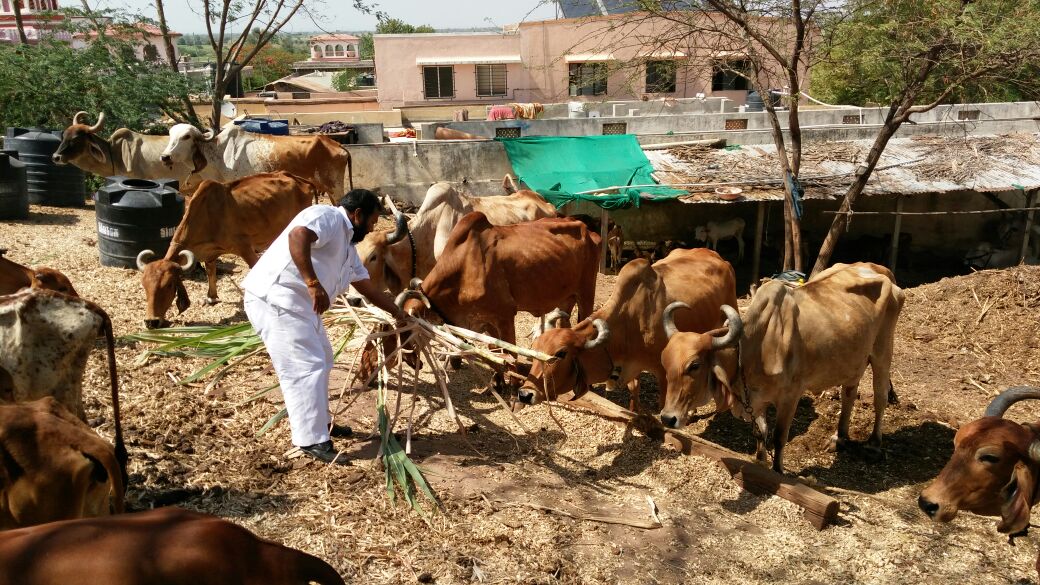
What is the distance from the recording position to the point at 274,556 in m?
3.34

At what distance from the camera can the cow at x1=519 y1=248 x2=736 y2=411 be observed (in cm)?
666

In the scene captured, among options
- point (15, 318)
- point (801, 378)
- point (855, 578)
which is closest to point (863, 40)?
point (801, 378)

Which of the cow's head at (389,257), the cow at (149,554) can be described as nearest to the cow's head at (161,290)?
the cow's head at (389,257)

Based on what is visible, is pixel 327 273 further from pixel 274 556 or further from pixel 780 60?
pixel 780 60

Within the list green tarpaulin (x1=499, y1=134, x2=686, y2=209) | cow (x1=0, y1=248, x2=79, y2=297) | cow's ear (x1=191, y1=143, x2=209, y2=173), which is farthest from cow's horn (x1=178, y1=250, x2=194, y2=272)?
green tarpaulin (x1=499, y1=134, x2=686, y2=209)

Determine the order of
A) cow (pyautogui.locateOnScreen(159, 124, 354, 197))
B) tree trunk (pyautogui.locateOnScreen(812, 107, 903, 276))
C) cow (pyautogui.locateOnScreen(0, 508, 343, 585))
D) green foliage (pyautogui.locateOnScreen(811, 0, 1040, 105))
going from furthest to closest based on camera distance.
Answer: cow (pyautogui.locateOnScreen(159, 124, 354, 197)), tree trunk (pyautogui.locateOnScreen(812, 107, 903, 276)), green foliage (pyautogui.locateOnScreen(811, 0, 1040, 105)), cow (pyautogui.locateOnScreen(0, 508, 343, 585))

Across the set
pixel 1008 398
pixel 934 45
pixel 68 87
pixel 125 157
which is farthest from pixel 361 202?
pixel 68 87

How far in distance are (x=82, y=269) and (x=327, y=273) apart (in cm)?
662

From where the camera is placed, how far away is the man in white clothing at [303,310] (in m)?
5.86

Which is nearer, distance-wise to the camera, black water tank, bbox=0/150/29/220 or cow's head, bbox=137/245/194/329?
cow's head, bbox=137/245/194/329

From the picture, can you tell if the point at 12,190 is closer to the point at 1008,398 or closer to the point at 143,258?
the point at 143,258

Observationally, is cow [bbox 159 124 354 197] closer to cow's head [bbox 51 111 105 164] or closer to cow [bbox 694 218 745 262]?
cow's head [bbox 51 111 105 164]

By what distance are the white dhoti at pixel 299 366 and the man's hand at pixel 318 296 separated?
17 cm

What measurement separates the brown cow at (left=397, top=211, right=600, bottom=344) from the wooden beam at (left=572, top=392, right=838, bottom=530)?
1.22 m
